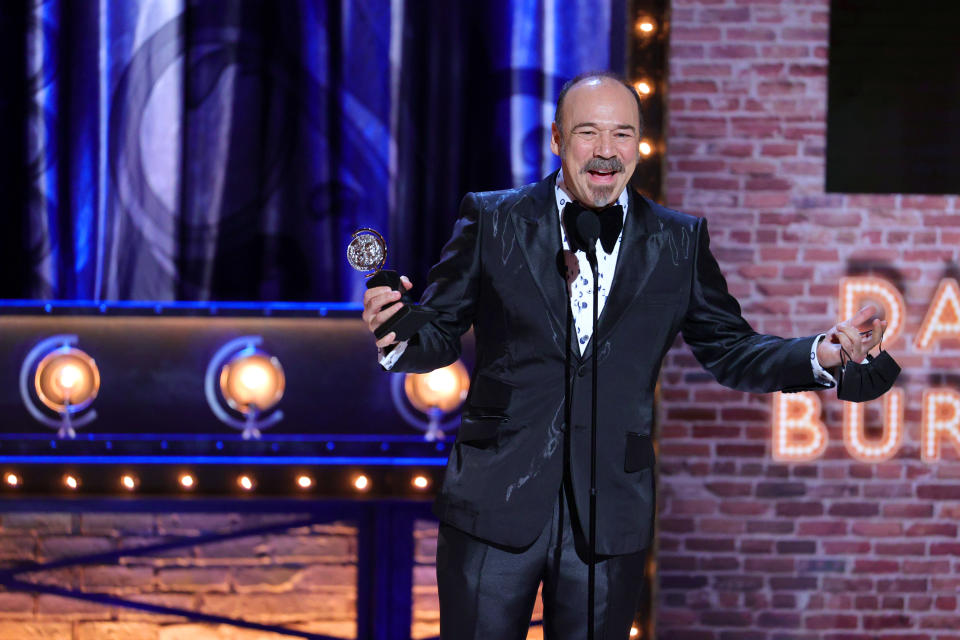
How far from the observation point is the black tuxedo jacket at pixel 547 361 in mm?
1538

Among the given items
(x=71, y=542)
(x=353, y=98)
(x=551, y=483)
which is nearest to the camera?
(x=551, y=483)

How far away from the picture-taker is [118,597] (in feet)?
9.57

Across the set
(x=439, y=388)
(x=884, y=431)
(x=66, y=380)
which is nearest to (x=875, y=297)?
(x=884, y=431)

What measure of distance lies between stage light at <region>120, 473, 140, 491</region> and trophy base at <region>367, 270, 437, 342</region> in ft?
5.18

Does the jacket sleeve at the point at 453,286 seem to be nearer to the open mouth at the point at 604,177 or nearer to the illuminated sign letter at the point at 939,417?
the open mouth at the point at 604,177

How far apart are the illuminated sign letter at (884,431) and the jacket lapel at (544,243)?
2.15 meters

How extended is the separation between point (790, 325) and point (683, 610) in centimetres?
112

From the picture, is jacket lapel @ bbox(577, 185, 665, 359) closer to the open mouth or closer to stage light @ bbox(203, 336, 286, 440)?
the open mouth

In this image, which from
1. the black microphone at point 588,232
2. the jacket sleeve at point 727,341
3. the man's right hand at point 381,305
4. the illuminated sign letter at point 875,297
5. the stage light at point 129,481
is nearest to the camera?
the black microphone at point 588,232

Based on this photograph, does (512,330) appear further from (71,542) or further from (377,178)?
(71,542)

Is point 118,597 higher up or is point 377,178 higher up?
point 377,178

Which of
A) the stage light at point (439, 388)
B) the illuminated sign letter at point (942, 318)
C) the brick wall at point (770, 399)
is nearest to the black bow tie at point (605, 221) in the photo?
the stage light at point (439, 388)

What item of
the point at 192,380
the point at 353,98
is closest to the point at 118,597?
the point at 192,380

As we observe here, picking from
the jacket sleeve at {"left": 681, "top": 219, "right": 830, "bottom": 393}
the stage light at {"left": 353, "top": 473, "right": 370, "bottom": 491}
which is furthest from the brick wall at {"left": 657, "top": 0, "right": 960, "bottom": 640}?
the jacket sleeve at {"left": 681, "top": 219, "right": 830, "bottom": 393}
